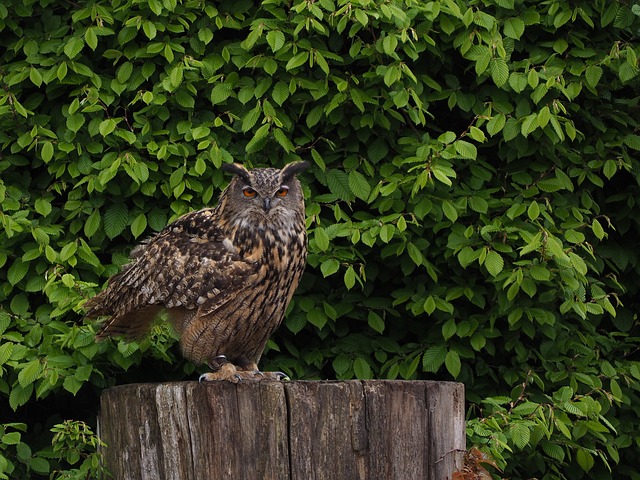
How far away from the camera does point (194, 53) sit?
14.6 ft

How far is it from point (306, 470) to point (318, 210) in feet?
5.18

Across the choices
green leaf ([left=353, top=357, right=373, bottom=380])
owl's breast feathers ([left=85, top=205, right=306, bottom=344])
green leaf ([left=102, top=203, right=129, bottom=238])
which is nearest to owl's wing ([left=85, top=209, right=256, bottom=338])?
owl's breast feathers ([left=85, top=205, right=306, bottom=344])

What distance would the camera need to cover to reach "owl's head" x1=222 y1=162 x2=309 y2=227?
3.64 meters

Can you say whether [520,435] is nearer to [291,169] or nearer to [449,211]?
[449,211]

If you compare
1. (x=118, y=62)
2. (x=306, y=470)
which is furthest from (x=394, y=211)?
(x=306, y=470)

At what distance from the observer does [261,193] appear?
3.64 metres

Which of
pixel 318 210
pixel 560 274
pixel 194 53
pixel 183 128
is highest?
pixel 194 53

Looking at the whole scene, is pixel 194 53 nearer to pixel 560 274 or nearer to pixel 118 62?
pixel 118 62

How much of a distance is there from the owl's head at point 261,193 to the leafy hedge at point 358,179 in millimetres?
370

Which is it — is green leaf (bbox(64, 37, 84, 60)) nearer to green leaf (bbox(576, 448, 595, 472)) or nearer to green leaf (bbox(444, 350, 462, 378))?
green leaf (bbox(444, 350, 462, 378))

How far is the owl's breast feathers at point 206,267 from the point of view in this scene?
3.62 meters

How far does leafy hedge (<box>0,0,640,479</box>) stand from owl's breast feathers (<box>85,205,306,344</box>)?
0.30 metres

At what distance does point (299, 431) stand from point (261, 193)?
3.53ft

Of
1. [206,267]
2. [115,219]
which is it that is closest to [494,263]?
[206,267]
